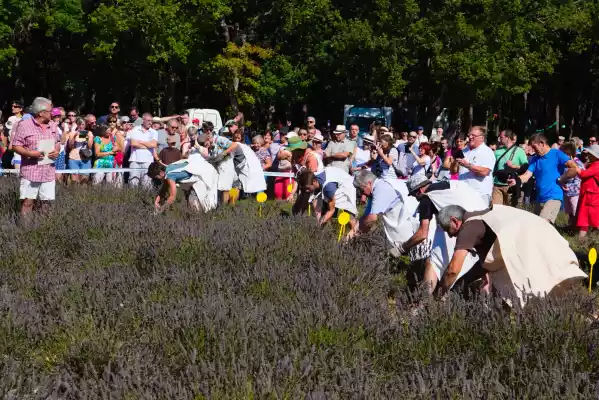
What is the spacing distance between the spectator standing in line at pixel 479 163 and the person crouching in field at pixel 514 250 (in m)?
3.96

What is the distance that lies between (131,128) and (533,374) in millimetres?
12765

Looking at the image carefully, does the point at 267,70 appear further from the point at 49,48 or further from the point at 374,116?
the point at 49,48

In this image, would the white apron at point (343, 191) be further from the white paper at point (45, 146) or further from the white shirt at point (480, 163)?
the white paper at point (45, 146)

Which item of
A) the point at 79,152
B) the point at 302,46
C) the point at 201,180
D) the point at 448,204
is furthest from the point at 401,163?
the point at 302,46

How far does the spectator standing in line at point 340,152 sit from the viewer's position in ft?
46.4

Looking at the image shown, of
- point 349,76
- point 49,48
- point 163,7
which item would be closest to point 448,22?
point 349,76

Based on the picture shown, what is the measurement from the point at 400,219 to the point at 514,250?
2473 mm

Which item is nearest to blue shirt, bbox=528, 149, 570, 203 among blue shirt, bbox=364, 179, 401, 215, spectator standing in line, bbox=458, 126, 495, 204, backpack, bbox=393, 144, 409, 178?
spectator standing in line, bbox=458, 126, 495, 204

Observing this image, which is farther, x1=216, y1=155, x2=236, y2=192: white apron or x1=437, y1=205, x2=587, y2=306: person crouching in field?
x1=216, y1=155, x2=236, y2=192: white apron

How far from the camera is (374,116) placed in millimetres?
34438

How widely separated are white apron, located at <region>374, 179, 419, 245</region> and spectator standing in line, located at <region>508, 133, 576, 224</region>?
320 centimetres

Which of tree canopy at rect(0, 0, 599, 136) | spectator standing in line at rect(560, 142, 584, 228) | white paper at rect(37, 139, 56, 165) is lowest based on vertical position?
spectator standing in line at rect(560, 142, 584, 228)

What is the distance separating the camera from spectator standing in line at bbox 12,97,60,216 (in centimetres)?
946

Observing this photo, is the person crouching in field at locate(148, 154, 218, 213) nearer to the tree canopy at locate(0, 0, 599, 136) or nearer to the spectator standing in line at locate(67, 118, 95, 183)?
the spectator standing in line at locate(67, 118, 95, 183)
